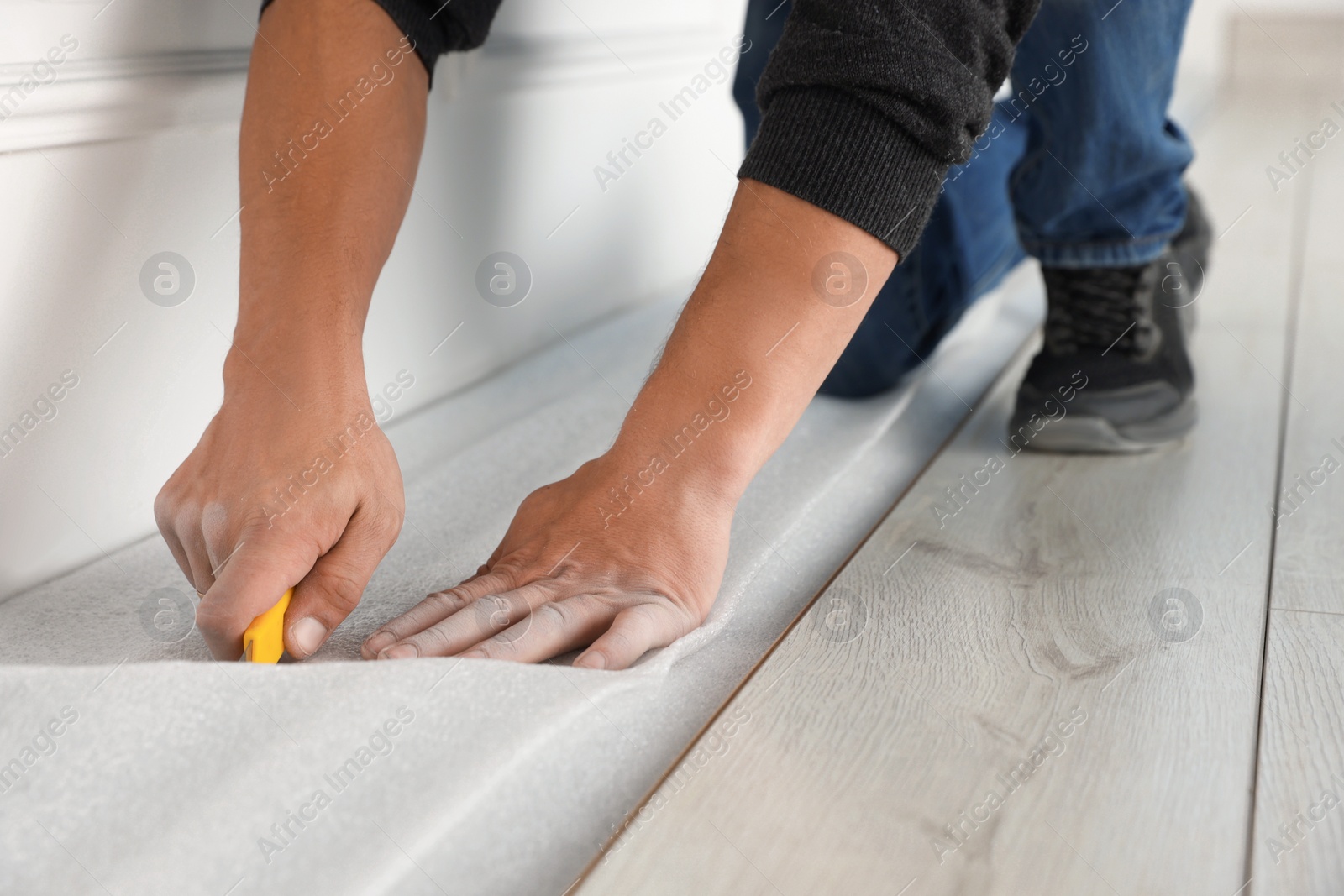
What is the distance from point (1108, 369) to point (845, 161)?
487 mm

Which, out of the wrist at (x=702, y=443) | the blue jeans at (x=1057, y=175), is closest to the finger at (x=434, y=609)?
the wrist at (x=702, y=443)

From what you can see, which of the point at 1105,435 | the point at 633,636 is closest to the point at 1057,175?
the point at 1105,435

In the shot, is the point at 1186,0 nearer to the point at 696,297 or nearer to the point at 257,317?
the point at 696,297

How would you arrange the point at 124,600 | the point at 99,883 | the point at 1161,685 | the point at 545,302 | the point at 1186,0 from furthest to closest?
the point at 545,302 → the point at 1186,0 → the point at 124,600 → the point at 1161,685 → the point at 99,883

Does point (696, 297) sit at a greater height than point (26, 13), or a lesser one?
lesser

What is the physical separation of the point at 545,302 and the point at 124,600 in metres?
0.61

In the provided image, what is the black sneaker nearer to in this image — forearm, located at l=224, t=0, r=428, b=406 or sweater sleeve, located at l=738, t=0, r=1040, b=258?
sweater sleeve, located at l=738, t=0, r=1040, b=258

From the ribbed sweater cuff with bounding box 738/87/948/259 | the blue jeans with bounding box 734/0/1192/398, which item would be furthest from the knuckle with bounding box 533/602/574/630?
the blue jeans with bounding box 734/0/1192/398

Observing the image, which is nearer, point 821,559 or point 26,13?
point 26,13

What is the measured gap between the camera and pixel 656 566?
60 cm

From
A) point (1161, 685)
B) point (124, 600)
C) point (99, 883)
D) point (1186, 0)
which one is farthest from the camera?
point (1186, 0)

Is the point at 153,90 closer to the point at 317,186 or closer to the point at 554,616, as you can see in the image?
the point at 317,186

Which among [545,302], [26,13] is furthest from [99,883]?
[545,302]

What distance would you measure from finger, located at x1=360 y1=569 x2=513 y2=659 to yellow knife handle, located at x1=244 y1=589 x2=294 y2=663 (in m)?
0.04
